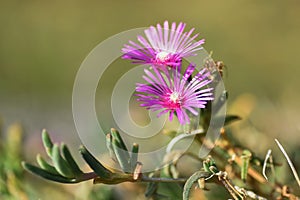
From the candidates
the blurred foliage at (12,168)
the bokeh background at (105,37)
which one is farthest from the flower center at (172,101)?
the bokeh background at (105,37)

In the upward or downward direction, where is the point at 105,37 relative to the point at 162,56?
downward

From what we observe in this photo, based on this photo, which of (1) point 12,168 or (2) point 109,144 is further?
(1) point 12,168

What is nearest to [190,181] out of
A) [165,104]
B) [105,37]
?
[165,104]

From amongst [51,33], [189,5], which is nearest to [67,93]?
[51,33]

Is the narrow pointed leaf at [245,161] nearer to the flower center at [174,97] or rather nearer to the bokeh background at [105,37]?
the flower center at [174,97]

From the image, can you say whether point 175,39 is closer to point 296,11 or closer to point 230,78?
point 230,78

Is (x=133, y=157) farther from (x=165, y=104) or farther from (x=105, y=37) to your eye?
(x=105, y=37)

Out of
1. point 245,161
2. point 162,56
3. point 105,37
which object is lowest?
point 105,37
